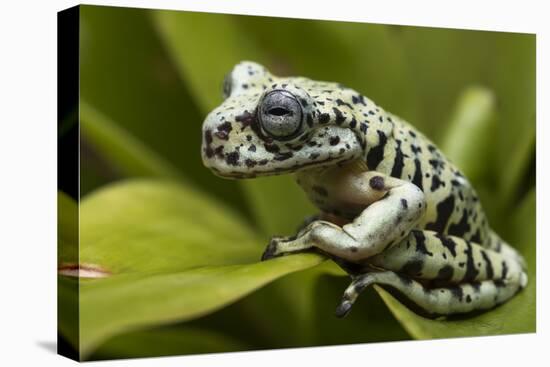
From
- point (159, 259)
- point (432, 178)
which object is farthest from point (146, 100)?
point (432, 178)

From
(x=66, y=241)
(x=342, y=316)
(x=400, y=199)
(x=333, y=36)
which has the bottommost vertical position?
(x=342, y=316)

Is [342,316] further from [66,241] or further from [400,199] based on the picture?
[66,241]

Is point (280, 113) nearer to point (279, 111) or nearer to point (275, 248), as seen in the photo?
point (279, 111)

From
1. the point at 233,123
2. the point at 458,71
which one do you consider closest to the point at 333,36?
the point at 458,71

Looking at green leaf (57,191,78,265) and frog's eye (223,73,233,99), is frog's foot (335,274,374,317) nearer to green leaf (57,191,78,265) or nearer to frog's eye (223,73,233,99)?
frog's eye (223,73,233,99)

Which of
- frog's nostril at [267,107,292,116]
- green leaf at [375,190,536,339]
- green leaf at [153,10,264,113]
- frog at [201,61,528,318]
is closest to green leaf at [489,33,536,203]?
green leaf at [375,190,536,339]

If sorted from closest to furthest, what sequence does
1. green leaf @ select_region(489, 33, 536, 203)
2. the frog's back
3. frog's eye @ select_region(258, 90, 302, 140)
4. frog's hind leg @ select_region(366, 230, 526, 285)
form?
frog's eye @ select_region(258, 90, 302, 140)
frog's hind leg @ select_region(366, 230, 526, 285)
the frog's back
green leaf @ select_region(489, 33, 536, 203)
